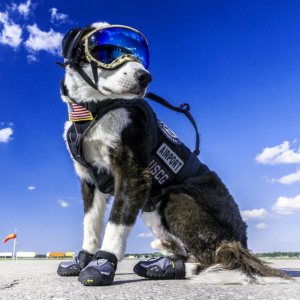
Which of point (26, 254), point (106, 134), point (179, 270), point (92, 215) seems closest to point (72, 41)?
point (106, 134)

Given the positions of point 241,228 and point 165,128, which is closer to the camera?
point 241,228

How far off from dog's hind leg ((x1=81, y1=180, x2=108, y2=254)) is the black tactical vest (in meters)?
0.35

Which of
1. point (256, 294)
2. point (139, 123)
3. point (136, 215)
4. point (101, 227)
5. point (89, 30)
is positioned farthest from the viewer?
point (101, 227)

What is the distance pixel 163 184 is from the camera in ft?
13.2

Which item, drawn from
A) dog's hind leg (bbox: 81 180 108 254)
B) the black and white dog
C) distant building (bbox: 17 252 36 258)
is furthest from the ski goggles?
distant building (bbox: 17 252 36 258)

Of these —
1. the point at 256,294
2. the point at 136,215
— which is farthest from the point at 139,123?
the point at 256,294

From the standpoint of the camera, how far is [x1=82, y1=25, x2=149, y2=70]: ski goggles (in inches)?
146

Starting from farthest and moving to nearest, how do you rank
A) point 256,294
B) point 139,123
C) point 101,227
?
point 101,227
point 139,123
point 256,294

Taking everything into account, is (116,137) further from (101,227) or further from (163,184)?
(101,227)

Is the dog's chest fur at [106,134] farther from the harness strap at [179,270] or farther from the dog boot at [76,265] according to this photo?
the harness strap at [179,270]

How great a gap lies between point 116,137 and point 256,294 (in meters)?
2.06

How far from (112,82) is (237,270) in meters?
2.47

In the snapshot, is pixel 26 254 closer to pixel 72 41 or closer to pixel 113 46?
pixel 72 41

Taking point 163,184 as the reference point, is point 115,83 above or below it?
above
